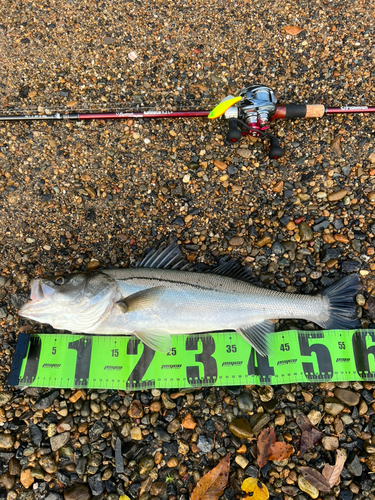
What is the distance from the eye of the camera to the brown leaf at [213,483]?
2.60 m

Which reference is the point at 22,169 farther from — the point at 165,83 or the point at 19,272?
the point at 165,83

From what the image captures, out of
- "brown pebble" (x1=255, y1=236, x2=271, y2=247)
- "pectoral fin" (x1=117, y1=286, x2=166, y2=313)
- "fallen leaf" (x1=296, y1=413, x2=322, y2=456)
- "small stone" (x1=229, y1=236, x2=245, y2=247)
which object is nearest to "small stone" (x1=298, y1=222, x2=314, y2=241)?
"brown pebble" (x1=255, y1=236, x2=271, y2=247)

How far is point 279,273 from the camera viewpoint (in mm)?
3223

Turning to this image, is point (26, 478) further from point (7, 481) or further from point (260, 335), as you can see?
point (260, 335)

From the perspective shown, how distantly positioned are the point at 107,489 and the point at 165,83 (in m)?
4.45

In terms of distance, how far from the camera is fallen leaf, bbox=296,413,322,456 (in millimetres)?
2768

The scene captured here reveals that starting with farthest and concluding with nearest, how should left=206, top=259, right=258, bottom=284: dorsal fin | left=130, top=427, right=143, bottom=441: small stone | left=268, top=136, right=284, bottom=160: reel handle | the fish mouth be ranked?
left=268, top=136, right=284, bottom=160: reel handle
left=206, top=259, right=258, bottom=284: dorsal fin
left=130, top=427, right=143, bottom=441: small stone
the fish mouth

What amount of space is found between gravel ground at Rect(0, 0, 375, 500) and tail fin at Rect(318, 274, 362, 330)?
0.21m

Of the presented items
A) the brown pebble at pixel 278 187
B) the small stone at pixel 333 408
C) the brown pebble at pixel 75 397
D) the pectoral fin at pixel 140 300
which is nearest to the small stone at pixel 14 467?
the brown pebble at pixel 75 397

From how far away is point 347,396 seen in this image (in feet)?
9.48

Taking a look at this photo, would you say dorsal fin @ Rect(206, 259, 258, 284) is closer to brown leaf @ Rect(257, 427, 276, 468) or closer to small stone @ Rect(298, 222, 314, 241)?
small stone @ Rect(298, 222, 314, 241)

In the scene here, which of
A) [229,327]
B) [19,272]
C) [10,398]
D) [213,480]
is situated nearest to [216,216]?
[229,327]

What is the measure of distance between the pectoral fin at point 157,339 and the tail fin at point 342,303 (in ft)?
5.20

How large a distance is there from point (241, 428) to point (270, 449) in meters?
0.33
